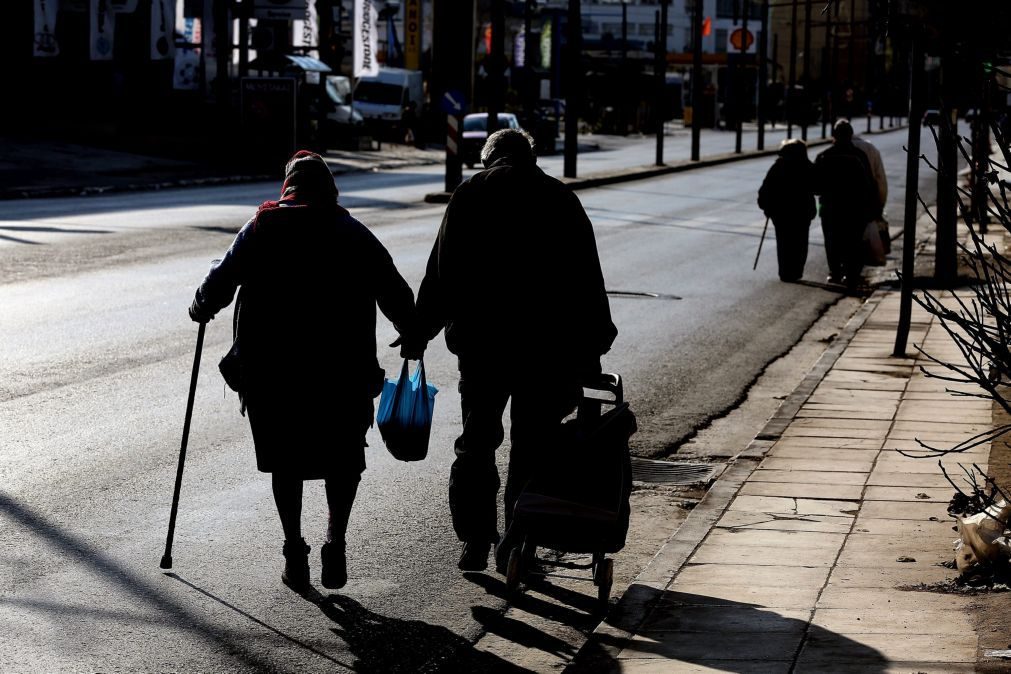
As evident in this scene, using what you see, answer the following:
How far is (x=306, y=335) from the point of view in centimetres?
591

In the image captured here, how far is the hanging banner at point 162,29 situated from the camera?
137 feet

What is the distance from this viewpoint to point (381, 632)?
18.7ft

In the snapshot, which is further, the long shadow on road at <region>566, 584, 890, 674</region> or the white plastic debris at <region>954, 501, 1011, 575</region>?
the white plastic debris at <region>954, 501, 1011, 575</region>

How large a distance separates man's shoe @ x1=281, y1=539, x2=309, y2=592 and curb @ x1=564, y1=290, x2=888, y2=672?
1181mm

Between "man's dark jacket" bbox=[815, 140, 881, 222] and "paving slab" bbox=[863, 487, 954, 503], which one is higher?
"man's dark jacket" bbox=[815, 140, 881, 222]

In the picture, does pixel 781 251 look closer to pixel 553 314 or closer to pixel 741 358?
pixel 741 358

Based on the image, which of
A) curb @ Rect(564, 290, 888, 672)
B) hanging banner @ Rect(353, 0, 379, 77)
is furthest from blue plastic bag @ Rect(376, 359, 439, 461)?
hanging banner @ Rect(353, 0, 379, 77)

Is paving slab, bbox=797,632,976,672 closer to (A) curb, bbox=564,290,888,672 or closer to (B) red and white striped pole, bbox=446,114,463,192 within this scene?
(A) curb, bbox=564,290,888,672

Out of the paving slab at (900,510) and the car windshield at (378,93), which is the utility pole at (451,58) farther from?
the paving slab at (900,510)

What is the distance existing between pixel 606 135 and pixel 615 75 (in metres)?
10.9

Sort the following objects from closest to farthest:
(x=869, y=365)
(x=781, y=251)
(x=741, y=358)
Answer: (x=869, y=365), (x=741, y=358), (x=781, y=251)

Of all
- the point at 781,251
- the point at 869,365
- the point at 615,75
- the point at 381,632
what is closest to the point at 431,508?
the point at 381,632

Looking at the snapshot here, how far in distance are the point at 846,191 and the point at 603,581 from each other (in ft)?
39.0

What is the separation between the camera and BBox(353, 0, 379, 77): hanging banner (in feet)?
162
